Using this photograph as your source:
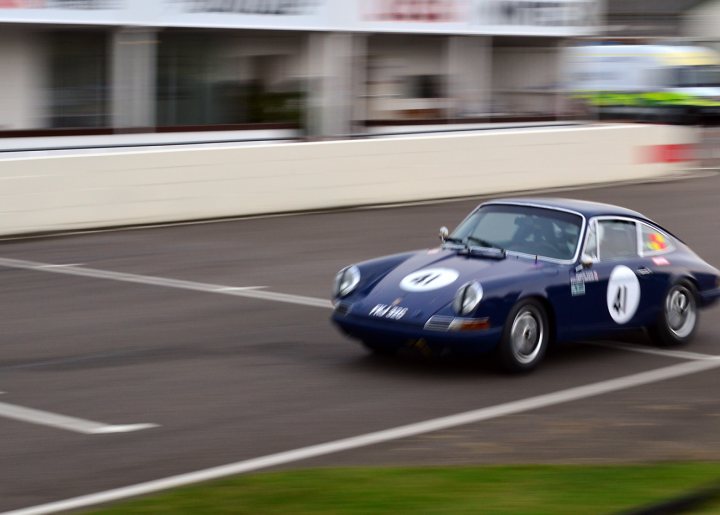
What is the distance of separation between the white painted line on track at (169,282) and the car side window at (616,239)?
10.1 ft

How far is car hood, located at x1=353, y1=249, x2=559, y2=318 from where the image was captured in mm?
9305

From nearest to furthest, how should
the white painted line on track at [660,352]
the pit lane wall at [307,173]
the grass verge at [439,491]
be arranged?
1. the grass verge at [439,491]
2. the white painted line on track at [660,352]
3. the pit lane wall at [307,173]

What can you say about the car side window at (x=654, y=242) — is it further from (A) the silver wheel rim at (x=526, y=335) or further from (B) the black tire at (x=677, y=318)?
(A) the silver wheel rim at (x=526, y=335)

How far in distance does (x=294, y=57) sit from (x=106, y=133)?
19.5 feet

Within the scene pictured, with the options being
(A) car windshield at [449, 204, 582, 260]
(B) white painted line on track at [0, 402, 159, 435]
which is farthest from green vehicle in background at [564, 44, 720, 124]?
(B) white painted line on track at [0, 402, 159, 435]

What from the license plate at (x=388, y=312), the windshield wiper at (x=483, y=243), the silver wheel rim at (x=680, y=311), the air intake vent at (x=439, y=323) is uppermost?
the windshield wiper at (x=483, y=243)

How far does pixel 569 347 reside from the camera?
35.4ft

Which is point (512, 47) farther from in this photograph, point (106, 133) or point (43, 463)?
point (43, 463)

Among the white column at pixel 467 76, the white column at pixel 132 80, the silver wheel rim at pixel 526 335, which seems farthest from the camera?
the white column at pixel 467 76

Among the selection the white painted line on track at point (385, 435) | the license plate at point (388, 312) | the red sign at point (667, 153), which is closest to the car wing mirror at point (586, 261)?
the white painted line on track at point (385, 435)

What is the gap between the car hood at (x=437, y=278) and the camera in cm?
930

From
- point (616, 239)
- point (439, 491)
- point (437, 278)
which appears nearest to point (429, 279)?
point (437, 278)

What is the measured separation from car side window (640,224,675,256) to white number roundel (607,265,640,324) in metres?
0.42

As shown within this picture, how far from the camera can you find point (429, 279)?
9.55 metres
